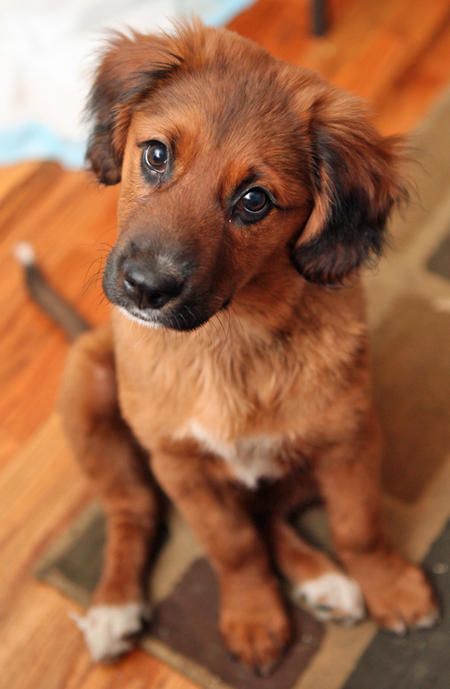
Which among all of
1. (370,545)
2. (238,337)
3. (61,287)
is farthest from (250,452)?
(61,287)

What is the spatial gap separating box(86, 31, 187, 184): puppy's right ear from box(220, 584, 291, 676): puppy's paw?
3.55 ft

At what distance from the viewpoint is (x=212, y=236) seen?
5.24 feet

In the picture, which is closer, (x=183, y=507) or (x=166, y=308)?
(x=166, y=308)

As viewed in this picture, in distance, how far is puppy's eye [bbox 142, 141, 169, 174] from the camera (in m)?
1.66

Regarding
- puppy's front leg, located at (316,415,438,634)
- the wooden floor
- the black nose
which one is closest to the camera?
the black nose

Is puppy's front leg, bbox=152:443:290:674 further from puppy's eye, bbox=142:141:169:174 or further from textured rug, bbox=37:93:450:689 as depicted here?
puppy's eye, bbox=142:141:169:174

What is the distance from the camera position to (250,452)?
201cm

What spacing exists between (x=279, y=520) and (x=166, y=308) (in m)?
0.94

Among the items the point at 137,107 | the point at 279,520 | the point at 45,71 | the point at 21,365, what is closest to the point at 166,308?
the point at 137,107

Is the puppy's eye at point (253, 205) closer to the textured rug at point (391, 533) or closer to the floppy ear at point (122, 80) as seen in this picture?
the floppy ear at point (122, 80)

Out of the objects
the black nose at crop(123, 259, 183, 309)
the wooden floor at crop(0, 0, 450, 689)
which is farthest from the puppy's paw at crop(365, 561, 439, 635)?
the black nose at crop(123, 259, 183, 309)

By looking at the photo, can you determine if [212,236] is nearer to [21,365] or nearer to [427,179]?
[21,365]

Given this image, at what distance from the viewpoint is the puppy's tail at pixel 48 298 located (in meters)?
2.78

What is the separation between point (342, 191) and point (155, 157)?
1.16 ft
